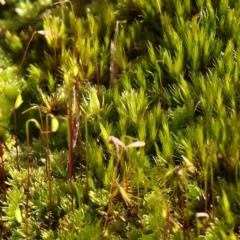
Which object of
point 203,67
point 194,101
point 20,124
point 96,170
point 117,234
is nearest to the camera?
point 117,234

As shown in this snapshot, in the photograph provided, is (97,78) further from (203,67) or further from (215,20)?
(215,20)

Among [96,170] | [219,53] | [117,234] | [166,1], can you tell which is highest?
[166,1]

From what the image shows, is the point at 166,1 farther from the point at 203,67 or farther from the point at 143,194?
the point at 143,194

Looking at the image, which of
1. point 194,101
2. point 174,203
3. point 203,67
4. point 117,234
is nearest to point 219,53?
point 203,67

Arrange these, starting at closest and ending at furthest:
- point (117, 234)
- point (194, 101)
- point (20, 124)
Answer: point (117, 234), point (194, 101), point (20, 124)

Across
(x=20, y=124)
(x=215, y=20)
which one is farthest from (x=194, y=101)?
(x=20, y=124)

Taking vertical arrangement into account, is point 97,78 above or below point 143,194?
above

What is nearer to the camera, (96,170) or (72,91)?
(96,170)
